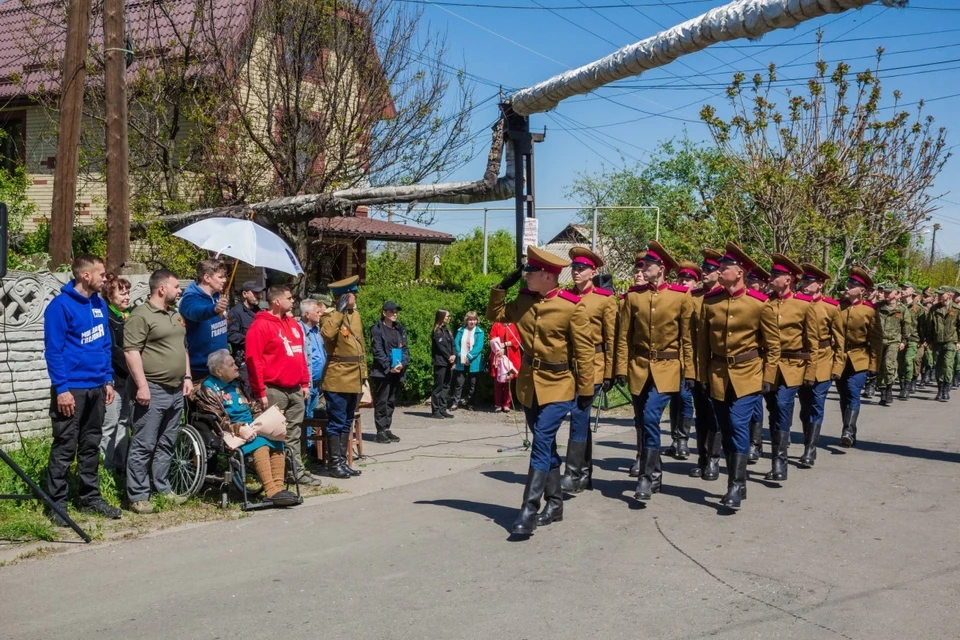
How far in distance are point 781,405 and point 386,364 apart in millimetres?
4891

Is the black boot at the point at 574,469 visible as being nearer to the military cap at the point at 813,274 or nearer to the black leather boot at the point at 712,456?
the black leather boot at the point at 712,456

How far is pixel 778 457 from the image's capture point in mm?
9695

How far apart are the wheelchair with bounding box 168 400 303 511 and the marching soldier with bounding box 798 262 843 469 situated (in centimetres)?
566

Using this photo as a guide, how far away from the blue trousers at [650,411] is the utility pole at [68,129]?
22.6 feet

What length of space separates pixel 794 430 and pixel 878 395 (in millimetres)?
6956

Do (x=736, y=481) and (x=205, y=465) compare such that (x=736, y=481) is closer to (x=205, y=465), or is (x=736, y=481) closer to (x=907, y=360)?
(x=205, y=465)

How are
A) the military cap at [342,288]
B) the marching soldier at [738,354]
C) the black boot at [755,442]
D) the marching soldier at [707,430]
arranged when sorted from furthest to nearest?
the black boot at [755,442] < the military cap at [342,288] < the marching soldier at [707,430] < the marching soldier at [738,354]

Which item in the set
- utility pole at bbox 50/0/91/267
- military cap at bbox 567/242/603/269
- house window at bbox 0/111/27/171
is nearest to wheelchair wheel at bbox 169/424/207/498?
military cap at bbox 567/242/603/269

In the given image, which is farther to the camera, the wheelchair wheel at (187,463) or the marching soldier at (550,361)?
the wheelchair wheel at (187,463)

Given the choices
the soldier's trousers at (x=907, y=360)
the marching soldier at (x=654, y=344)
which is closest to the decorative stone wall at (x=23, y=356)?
the marching soldier at (x=654, y=344)

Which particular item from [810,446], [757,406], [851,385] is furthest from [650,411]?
[851,385]

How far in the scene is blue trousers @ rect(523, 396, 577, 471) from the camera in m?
7.41

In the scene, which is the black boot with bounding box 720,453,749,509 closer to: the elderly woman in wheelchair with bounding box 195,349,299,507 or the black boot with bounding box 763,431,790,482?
the black boot with bounding box 763,431,790,482

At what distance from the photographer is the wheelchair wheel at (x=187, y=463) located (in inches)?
324
